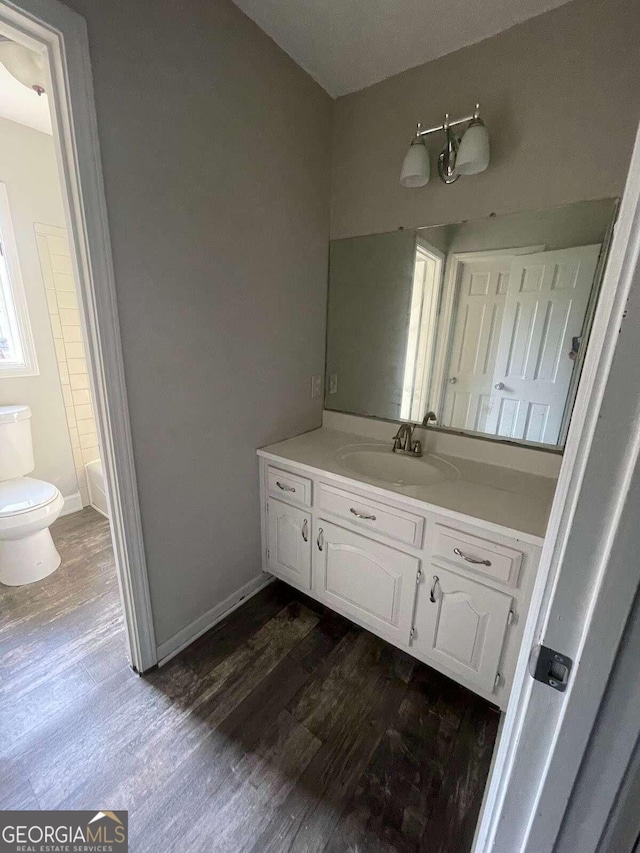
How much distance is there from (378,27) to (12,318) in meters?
2.46

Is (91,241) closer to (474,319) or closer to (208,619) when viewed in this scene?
(474,319)

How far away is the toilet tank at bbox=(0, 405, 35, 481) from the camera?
2072mm

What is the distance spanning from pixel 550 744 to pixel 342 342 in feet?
5.75

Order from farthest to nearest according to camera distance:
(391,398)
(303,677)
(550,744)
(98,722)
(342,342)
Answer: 1. (342,342)
2. (391,398)
3. (303,677)
4. (98,722)
5. (550,744)

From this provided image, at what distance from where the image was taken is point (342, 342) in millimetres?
1968

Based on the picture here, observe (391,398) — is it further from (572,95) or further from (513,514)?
(572,95)

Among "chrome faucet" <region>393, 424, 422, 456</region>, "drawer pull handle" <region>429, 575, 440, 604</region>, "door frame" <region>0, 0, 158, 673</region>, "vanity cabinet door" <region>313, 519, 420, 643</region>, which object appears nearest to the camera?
"door frame" <region>0, 0, 158, 673</region>

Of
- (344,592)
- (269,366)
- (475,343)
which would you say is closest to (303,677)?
(344,592)

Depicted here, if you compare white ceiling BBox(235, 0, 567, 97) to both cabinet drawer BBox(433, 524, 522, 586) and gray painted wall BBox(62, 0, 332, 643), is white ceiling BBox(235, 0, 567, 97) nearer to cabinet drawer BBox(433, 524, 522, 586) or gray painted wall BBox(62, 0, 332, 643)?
gray painted wall BBox(62, 0, 332, 643)

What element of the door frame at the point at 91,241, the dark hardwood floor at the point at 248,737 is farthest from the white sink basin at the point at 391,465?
the door frame at the point at 91,241

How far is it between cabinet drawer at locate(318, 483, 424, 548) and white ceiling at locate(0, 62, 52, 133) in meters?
2.23

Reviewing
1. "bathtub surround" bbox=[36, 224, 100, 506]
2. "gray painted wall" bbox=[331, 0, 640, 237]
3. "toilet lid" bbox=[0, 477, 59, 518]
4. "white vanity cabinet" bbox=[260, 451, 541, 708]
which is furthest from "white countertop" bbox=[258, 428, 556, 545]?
"bathtub surround" bbox=[36, 224, 100, 506]

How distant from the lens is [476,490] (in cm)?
132

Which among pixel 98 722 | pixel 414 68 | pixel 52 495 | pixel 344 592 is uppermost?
pixel 414 68
